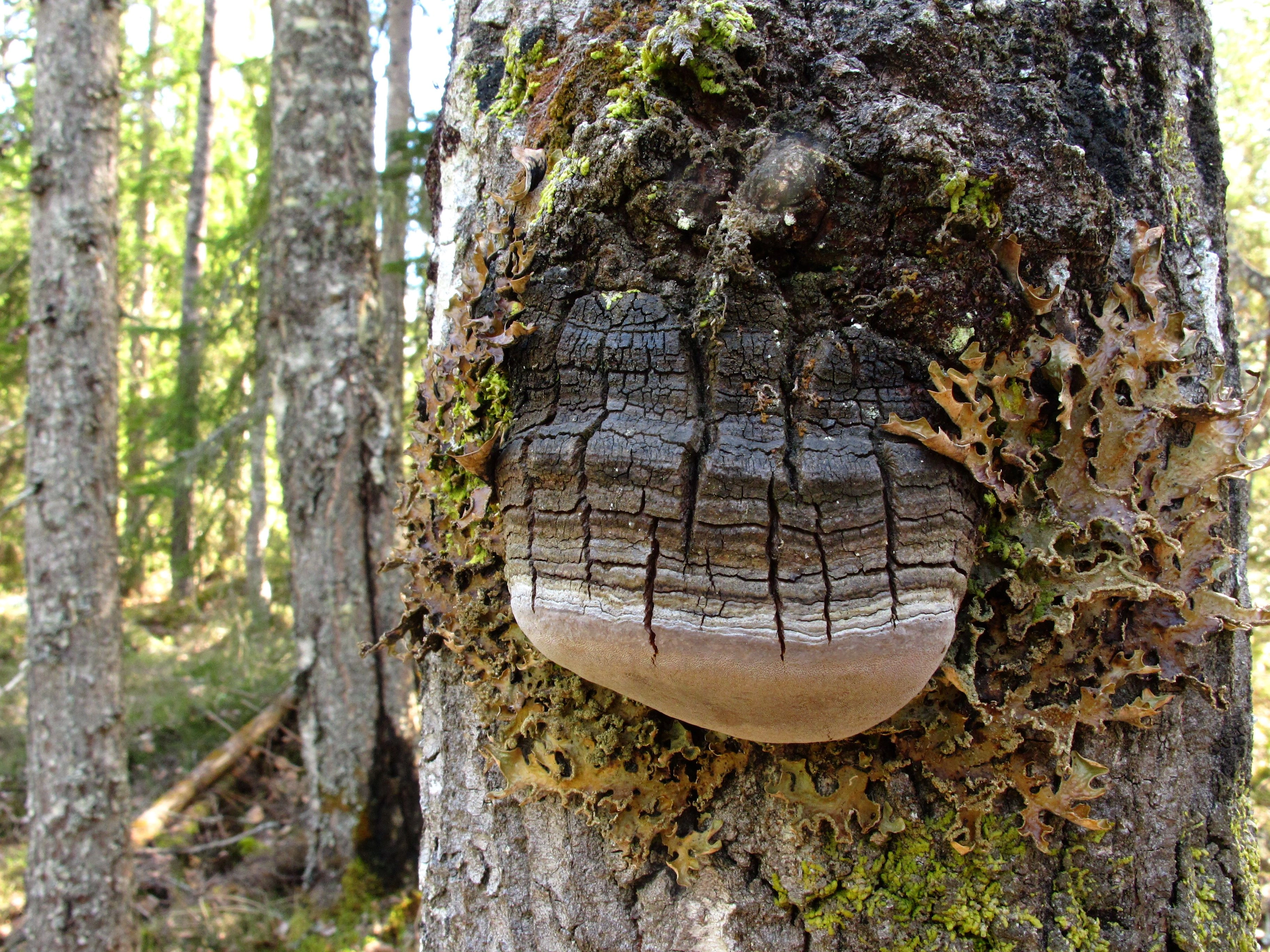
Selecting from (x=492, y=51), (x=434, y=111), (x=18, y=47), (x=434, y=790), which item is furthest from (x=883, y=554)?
(x=18, y=47)

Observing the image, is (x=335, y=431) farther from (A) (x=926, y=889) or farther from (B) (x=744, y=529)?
(A) (x=926, y=889)

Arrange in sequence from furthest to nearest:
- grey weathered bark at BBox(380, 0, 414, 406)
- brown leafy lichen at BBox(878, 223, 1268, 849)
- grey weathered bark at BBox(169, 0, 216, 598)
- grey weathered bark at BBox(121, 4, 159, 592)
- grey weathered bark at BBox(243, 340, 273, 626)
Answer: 1. grey weathered bark at BBox(121, 4, 159, 592)
2. grey weathered bark at BBox(169, 0, 216, 598)
3. grey weathered bark at BBox(243, 340, 273, 626)
4. grey weathered bark at BBox(380, 0, 414, 406)
5. brown leafy lichen at BBox(878, 223, 1268, 849)

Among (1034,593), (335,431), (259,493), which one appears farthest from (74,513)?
(1034,593)

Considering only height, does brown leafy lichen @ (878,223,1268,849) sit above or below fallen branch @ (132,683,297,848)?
above

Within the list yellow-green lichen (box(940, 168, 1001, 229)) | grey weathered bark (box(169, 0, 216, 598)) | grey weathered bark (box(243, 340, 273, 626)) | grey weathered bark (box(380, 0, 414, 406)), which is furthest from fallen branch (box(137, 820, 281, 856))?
yellow-green lichen (box(940, 168, 1001, 229))

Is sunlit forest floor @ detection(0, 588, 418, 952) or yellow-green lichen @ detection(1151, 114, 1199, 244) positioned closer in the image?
yellow-green lichen @ detection(1151, 114, 1199, 244)

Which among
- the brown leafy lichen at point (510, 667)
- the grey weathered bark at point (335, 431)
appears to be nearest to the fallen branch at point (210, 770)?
the grey weathered bark at point (335, 431)

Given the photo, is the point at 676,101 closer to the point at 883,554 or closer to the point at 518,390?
the point at 518,390

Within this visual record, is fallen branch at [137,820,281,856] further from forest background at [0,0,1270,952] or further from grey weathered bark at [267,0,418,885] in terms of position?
grey weathered bark at [267,0,418,885]
